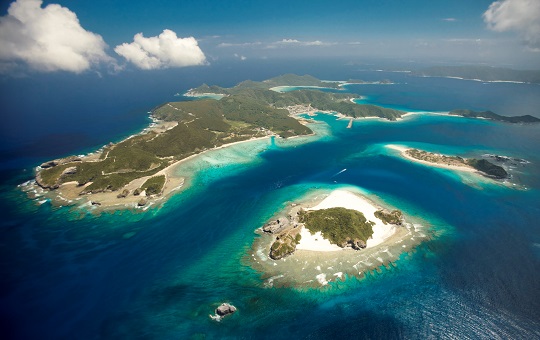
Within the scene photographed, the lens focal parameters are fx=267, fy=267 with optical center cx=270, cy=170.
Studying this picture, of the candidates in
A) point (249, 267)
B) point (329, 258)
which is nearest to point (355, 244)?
point (329, 258)

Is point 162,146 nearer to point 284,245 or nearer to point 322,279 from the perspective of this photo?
point 284,245

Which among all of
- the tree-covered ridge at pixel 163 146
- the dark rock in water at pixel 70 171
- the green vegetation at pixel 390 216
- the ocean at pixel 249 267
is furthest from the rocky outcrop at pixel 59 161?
the green vegetation at pixel 390 216

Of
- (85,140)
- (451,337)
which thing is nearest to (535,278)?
(451,337)

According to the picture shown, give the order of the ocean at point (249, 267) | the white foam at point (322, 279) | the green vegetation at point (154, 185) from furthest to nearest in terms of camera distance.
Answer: the green vegetation at point (154, 185) < the white foam at point (322, 279) < the ocean at point (249, 267)

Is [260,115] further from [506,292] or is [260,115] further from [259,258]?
[506,292]

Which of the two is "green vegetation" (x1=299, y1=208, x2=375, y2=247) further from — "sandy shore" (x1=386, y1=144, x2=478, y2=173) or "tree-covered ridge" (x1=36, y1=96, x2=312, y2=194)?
"tree-covered ridge" (x1=36, y1=96, x2=312, y2=194)

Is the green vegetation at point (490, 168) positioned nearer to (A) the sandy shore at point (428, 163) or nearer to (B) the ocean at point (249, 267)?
(A) the sandy shore at point (428, 163)
